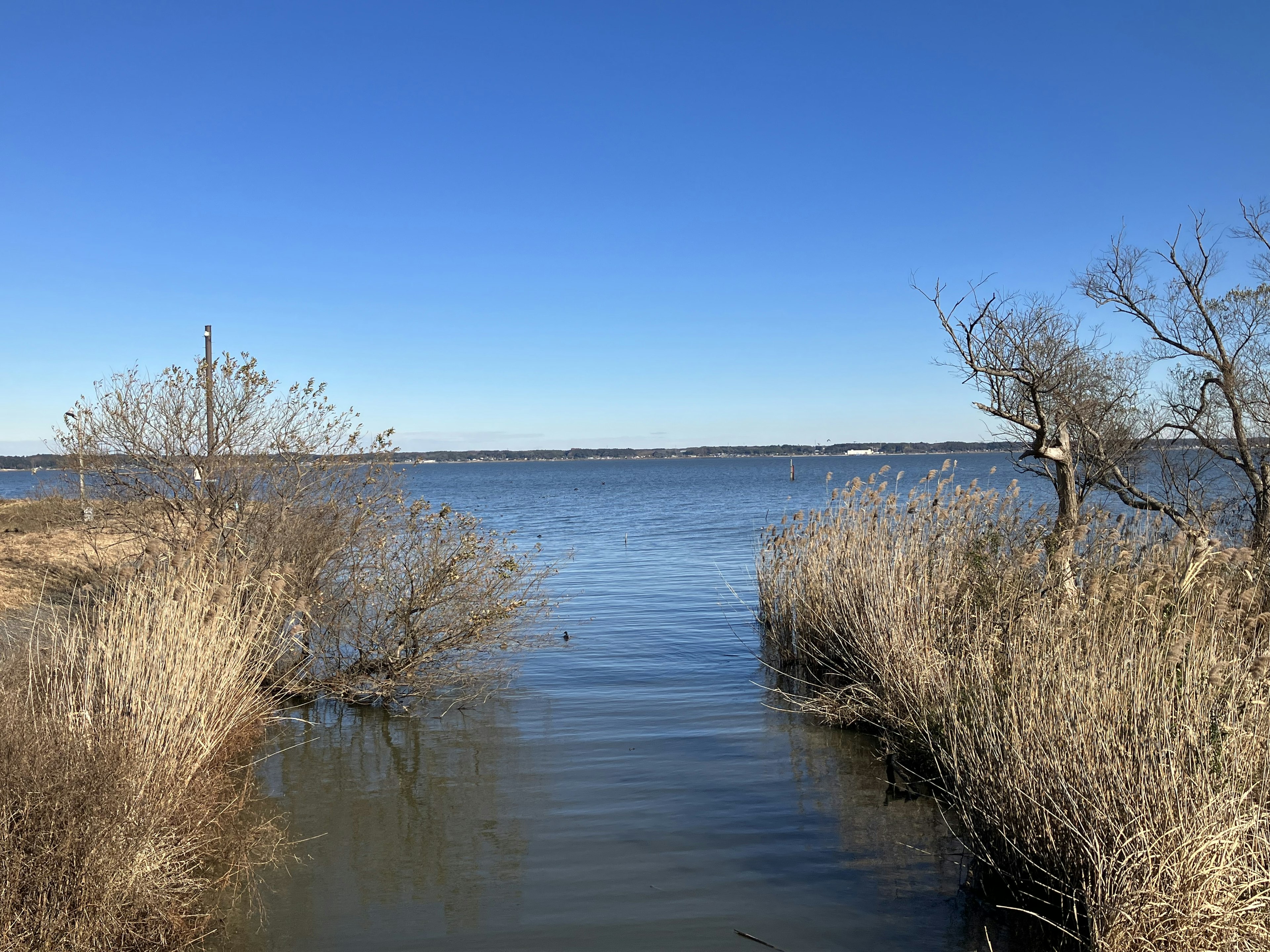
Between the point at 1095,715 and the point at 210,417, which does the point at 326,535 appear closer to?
the point at 210,417

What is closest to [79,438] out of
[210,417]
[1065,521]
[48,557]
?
[210,417]

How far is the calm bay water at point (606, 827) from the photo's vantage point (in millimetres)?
5395

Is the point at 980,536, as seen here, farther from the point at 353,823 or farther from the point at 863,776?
the point at 353,823

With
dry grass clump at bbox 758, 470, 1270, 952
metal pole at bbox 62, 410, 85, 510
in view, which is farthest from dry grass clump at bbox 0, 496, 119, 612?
dry grass clump at bbox 758, 470, 1270, 952

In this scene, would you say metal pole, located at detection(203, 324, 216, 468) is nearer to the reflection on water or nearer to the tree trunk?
the reflection on water

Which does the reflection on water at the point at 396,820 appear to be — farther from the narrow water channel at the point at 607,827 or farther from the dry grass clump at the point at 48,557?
the dry grass clump at the point at 48,557

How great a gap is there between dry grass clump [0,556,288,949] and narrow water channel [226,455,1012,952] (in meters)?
0.48

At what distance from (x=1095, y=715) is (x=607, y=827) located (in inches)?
142

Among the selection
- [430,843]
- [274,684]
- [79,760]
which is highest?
[79,760]

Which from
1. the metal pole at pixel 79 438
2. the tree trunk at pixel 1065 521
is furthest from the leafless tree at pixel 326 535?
the tree trunk at pixel 1065 521

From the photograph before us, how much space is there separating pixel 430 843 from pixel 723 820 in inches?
84.4

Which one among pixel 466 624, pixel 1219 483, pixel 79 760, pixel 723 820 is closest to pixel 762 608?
pixel 466 624

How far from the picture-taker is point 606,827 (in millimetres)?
6922

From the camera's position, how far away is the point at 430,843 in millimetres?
6691
